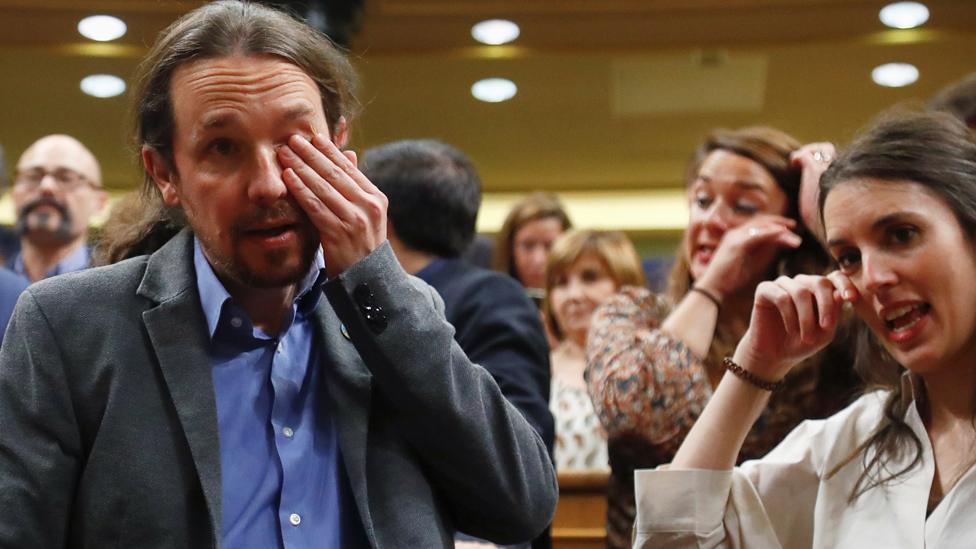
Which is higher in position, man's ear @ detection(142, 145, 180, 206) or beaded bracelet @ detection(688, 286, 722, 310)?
man's ear @ detection(142, 145, 180, 206)

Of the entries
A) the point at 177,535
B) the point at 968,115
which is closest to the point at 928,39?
the point at 968,115

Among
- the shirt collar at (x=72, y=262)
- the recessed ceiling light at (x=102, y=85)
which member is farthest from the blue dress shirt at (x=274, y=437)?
the recessed ceiling light at (x=102, y=85)

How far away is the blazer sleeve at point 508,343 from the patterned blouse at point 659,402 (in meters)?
0.10

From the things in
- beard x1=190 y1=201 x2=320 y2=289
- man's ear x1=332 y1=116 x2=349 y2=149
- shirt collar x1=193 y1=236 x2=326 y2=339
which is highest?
man's ear x1=332 y1=116 x2=349 y2=149

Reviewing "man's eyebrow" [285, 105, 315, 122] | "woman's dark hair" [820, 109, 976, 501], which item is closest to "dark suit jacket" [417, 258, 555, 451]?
"woman's dark hair" [820, 109, 976, 501]

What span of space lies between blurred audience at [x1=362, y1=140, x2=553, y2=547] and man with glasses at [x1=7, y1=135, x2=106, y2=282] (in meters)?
1.18

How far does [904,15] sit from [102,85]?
11.3 feet

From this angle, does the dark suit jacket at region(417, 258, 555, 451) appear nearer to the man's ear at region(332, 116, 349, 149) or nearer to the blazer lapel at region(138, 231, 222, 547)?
the man's ear at region(332, 116, 349, 149)

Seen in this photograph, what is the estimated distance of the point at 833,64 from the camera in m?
5.41

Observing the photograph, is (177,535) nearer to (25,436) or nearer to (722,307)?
(25,436)

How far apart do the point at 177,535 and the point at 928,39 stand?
466 cm

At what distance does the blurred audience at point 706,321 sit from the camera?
2051 mm

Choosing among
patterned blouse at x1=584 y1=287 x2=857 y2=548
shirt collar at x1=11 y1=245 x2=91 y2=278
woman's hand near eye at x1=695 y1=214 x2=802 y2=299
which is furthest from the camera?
shirt collar at x1=11 y1=245 x2=91 y2=278

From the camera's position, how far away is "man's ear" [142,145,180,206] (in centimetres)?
147
